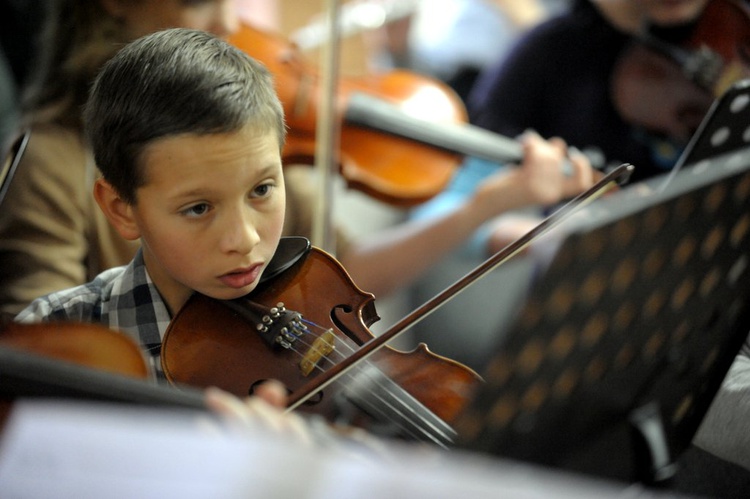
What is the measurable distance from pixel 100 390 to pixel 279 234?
17 cm

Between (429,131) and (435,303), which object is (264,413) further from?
(429,131)

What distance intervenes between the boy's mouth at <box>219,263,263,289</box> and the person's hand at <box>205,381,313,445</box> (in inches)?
3.3

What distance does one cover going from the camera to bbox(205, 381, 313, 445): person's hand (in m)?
0.45

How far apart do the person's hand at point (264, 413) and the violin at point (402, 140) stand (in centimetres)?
71

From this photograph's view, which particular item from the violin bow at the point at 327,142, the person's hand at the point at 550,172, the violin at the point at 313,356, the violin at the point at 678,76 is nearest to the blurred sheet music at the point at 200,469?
the violin at the point at 313,356

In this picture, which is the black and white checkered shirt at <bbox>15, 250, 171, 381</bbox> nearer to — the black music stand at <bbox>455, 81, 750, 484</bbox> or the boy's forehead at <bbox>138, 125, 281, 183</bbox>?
the boy's forehead at <bbox>138, 125, 281, 183</bbox>

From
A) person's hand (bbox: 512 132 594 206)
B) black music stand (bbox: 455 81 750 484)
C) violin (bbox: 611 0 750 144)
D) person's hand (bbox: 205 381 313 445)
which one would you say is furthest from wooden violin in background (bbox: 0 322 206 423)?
violin (bbox: 611 0 750 144)

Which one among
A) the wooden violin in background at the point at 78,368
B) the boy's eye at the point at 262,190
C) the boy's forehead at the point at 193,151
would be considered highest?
the boy's forehead at the point at 193,151

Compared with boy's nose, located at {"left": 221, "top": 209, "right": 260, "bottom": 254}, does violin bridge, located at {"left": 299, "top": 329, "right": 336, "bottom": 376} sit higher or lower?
lower

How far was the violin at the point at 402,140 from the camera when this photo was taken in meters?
1.20

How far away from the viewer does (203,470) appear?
15.2 inches

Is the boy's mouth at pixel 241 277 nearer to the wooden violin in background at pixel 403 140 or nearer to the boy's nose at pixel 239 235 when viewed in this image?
the boy's nose at pixel 239 235

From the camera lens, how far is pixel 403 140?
1256 millimetres

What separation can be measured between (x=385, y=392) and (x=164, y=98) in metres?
0.21
